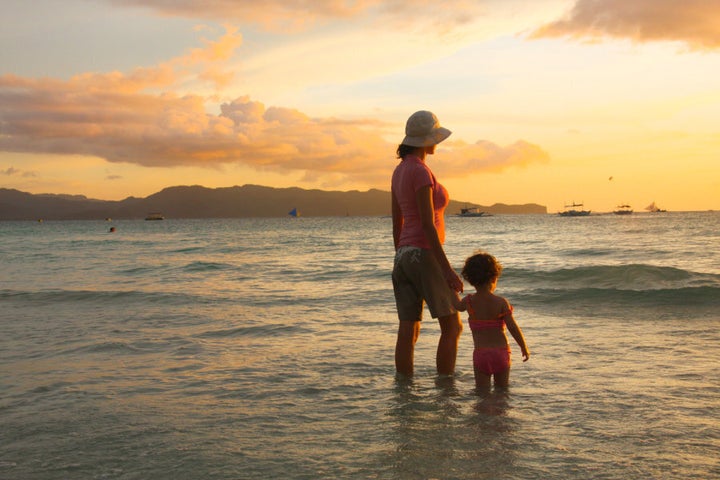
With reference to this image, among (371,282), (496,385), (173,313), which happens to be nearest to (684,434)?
(496,385)

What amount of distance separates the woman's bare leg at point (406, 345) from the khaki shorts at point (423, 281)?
0.57 feet

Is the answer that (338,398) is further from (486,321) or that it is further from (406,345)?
(486,321)

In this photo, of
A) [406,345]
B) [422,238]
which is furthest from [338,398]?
[422,238]

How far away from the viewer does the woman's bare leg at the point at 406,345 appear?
17.1 feet

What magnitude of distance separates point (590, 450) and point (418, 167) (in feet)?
7.68

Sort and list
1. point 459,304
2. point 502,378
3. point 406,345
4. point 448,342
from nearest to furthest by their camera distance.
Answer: point 459,304, point 502,378, point 448,342, point 406,345

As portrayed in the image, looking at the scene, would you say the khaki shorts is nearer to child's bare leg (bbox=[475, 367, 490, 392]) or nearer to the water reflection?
child's bare leg (bbox=[475, 367, 490, 392])

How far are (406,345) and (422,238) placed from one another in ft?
3.14

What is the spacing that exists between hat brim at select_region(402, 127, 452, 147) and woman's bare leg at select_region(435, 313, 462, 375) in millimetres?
1380

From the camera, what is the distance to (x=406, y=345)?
528 centimetres

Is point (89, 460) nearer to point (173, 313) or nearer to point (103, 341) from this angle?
point (103, 341)

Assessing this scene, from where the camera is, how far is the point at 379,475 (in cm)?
328

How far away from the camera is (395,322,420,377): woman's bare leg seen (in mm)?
5219

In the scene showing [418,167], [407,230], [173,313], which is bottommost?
[173,313]
